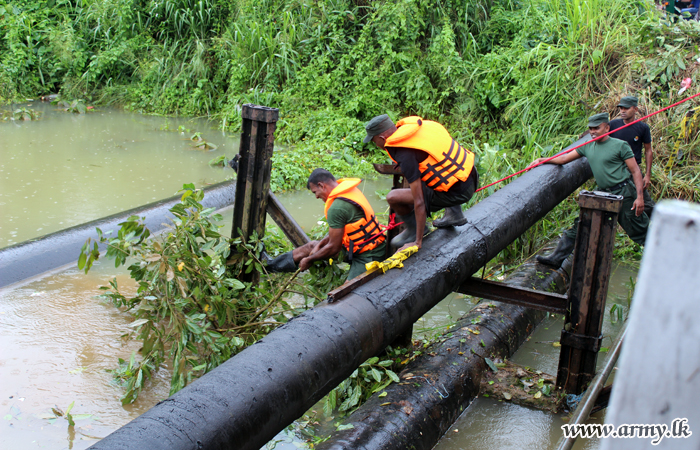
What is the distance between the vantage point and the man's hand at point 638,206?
5.02m

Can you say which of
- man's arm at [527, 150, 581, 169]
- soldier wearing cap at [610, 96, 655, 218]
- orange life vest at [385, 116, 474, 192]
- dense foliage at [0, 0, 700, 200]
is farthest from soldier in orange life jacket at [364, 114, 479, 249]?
dense foliage at [0, 0, 700, 200]

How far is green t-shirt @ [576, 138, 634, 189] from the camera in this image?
505 centimetres

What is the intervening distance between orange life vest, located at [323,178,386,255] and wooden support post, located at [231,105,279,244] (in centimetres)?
53

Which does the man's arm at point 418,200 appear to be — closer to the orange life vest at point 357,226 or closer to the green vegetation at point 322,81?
the orange life vest at point 357,226

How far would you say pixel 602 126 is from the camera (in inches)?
200

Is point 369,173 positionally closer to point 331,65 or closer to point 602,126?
point 331,65

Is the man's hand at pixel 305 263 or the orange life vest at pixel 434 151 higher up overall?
the orange life vest at pixel 434 151

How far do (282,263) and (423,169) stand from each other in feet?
4.48

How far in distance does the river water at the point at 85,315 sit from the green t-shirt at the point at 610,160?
1.24 m

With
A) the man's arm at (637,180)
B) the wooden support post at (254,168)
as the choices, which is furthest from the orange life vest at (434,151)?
the man's arm at (637,180)

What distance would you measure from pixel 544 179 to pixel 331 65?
7.19 meters

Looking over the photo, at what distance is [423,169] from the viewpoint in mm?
3979

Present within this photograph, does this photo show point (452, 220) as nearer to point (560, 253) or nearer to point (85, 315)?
point (560, 253)

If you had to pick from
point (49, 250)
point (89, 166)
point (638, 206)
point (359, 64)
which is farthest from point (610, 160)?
point (89, 166)
